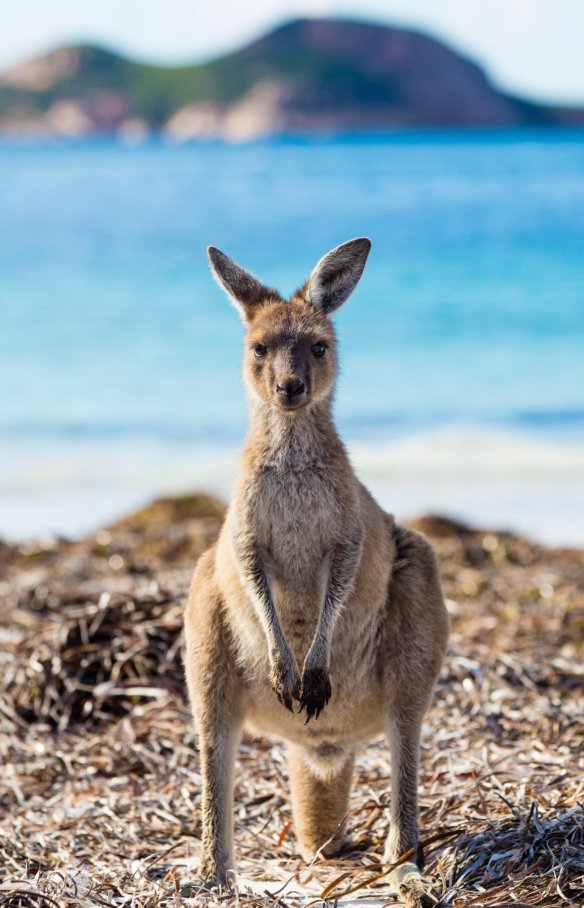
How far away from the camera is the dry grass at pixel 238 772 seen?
10.2ft

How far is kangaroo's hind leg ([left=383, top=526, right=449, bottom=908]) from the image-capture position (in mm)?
3232

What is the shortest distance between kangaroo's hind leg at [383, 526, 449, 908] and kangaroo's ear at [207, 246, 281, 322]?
0.86 m

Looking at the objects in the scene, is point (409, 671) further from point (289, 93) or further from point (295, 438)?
point (289, 93)

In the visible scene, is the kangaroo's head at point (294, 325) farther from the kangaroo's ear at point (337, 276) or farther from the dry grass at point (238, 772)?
the dry grass at point (238, 772)

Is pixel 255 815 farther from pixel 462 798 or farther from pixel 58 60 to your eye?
pixel 58 60

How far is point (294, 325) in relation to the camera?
3486mm

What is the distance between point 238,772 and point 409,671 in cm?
104

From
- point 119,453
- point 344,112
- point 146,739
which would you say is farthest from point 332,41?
point 146,739

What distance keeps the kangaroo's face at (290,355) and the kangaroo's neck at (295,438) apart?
53mm

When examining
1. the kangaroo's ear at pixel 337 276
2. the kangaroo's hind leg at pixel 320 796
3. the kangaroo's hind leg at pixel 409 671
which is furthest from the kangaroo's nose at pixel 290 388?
the kangaroo's hind leg at pixel 320 796

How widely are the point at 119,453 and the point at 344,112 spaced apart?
1568 inches

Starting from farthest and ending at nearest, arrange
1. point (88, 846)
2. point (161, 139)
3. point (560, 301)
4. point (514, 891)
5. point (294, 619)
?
point (161, 139) < point (560, 301) < point (88, 846) < point (294, 619) < point (514, 891)

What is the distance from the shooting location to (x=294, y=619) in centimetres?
337

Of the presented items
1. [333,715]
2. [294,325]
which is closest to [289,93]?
[294,325]
